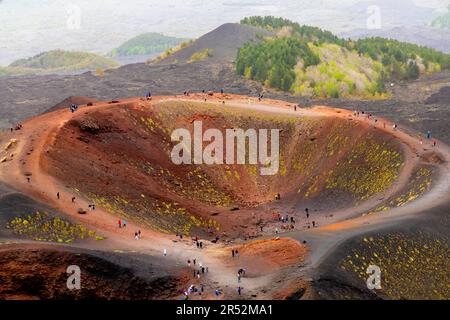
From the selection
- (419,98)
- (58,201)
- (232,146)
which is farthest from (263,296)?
(419,98)

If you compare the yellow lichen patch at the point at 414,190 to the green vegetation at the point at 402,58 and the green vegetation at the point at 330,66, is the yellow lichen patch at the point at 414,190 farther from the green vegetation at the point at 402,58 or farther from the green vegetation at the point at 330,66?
the green vegetation at the point at 402,58

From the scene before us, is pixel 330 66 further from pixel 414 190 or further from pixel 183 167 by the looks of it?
pixel 414 190

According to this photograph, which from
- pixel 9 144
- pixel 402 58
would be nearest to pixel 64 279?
pixel 9 144

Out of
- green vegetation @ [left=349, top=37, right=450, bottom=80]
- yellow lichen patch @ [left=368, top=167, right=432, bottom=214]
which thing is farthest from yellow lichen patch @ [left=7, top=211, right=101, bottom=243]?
green vegetation @ [left=349, top=37, right=450, bottom=80]

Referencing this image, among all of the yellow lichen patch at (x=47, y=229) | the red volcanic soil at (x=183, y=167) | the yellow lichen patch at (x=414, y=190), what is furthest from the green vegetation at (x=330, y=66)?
the yellow lichen patch at (x=47, y=229)

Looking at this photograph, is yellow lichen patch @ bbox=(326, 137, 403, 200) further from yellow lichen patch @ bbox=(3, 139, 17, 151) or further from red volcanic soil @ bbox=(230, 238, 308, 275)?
yellow lichen patch @ bbox=(3, 139, 17, 151)
